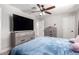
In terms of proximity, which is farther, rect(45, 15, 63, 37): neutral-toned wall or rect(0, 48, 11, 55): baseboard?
rect(45, 15, 63, 37): neutral-toned wall

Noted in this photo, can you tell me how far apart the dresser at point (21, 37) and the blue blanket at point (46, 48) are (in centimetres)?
5

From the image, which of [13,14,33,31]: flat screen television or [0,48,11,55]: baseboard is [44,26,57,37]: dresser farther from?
[0,48,11,55]: baseboard

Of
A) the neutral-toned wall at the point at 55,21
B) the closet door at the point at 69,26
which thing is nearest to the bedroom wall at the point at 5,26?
the neutral-toned wall at the point at 55,21

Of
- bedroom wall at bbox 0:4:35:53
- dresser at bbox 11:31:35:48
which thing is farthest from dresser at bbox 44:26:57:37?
bedroom wall at bbox 0:4:35:53

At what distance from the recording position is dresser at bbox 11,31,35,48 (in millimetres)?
1438

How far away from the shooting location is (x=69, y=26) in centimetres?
152

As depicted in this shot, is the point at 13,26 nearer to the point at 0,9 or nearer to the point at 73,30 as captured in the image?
the point at 0,9

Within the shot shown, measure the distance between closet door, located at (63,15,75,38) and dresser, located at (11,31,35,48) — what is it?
445mm

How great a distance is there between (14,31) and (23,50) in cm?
27

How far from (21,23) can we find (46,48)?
471mm

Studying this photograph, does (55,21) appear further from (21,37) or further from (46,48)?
(21,37)

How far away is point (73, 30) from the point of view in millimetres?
1506

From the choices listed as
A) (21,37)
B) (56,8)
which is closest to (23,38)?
(21,37)

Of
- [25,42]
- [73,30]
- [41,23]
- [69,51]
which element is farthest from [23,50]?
A: [73,30]
